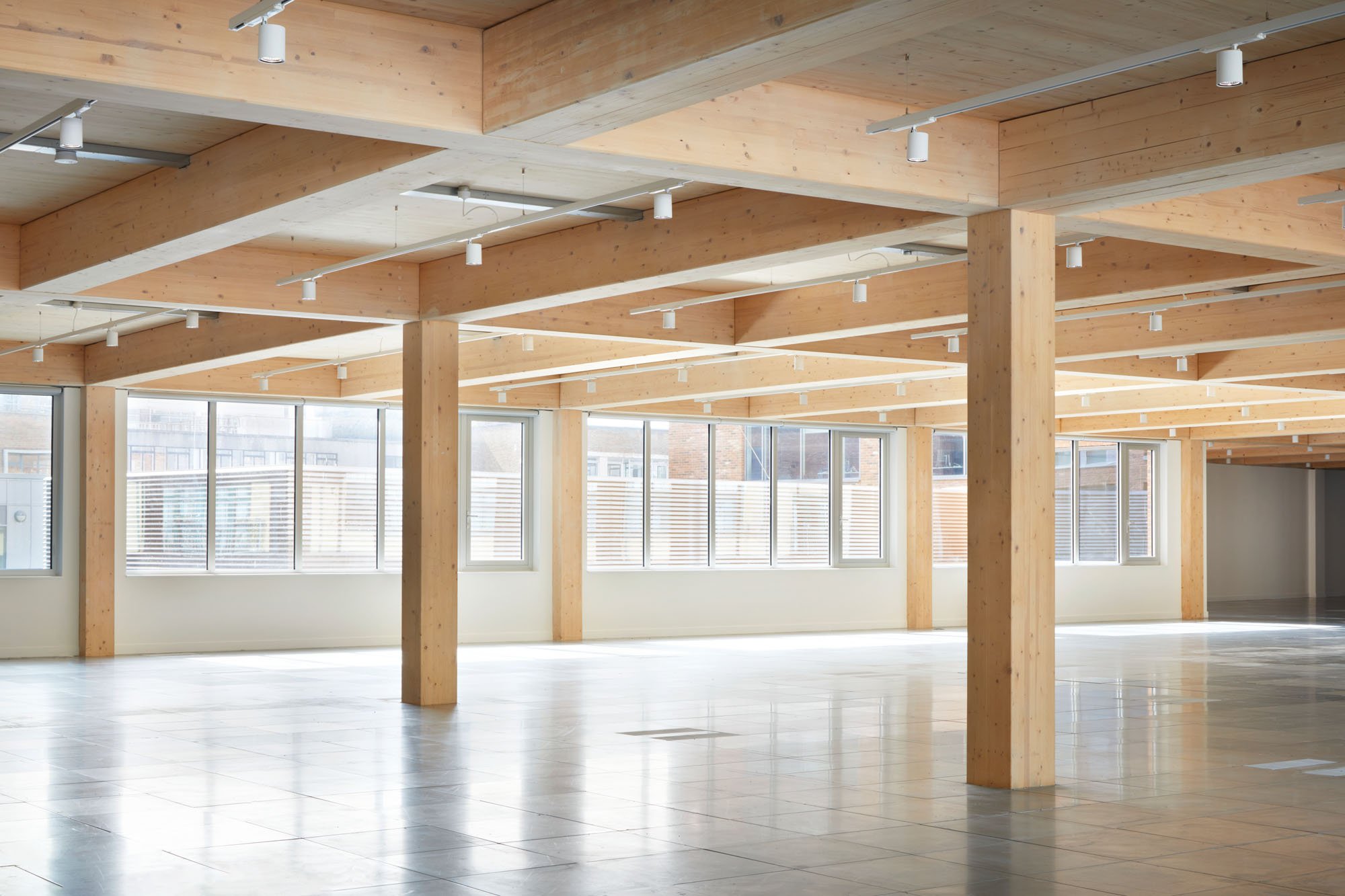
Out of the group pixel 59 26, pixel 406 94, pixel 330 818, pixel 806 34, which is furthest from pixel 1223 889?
pixel 59 26

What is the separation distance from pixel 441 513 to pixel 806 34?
6.58 m

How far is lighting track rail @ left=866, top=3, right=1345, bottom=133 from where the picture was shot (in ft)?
15.3

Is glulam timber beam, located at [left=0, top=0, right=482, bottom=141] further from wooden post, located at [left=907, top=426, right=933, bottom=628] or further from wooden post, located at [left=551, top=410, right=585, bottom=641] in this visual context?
wooden post, located at [left=907, top=426, right=933, bottom=628]

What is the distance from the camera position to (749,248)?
27.0 feet

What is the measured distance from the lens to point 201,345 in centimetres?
1289

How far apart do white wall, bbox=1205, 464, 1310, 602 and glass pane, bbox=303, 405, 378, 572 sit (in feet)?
57.5

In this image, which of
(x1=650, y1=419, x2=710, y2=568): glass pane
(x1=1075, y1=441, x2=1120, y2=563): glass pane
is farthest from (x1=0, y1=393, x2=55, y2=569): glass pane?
(x1=1075, y1=441, x2=1120, y2=563): glass pane

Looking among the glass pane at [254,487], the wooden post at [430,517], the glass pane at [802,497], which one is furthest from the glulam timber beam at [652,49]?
the glass pane at [802,497]

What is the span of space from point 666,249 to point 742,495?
1118 cm

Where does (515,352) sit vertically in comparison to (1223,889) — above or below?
above

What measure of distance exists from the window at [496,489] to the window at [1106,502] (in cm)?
886

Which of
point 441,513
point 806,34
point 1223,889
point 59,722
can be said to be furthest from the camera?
point 441,513

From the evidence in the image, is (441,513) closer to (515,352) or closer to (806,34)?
(515,352)

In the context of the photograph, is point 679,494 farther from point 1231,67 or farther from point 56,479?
point 1231,67
